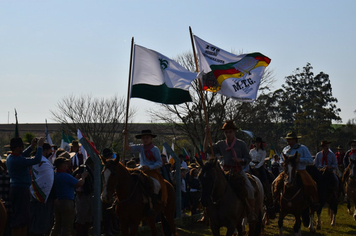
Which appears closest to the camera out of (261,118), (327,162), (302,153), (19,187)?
(19,187)

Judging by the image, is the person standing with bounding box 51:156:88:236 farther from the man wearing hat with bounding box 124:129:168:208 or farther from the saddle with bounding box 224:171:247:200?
the saddle with bounding box 224:171:247:200

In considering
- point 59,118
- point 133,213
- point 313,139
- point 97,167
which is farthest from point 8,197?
point 313,139

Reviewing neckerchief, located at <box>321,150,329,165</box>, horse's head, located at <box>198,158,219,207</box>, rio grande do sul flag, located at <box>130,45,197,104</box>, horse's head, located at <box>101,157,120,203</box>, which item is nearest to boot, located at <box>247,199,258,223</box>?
horse's head, located at <box>198,158,219,207</box>

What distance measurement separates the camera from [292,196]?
12.6 m

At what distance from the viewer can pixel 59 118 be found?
53.9m

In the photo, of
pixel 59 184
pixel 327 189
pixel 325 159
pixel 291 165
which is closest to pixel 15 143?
pixel 59 184

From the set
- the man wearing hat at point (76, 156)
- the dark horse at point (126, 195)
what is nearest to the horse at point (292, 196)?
the dark horse at point (126, 195)

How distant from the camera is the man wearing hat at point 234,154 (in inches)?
407

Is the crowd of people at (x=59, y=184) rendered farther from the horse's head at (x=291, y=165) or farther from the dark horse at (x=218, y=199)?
the dark horse at (x=218, y=199)

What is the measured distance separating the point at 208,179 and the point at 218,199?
1.97 ft

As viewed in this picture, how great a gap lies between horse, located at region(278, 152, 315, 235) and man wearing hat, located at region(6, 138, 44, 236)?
625 centimetres

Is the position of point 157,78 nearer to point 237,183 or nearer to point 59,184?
point 237,183

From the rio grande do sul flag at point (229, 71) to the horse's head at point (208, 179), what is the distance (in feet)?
12.6

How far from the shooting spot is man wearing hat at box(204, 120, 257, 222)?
10328 mm
